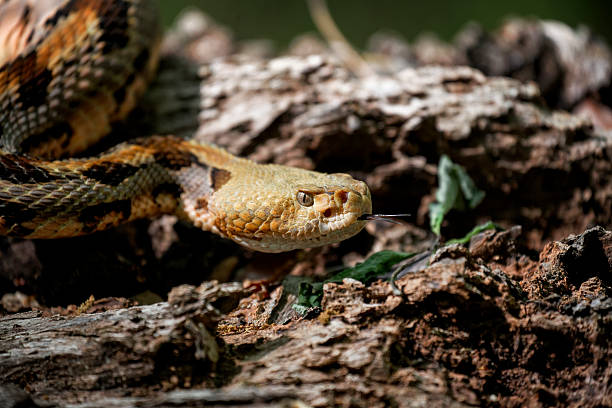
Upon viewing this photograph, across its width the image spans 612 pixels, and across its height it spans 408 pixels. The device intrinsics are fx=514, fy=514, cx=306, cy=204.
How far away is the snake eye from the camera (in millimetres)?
3160

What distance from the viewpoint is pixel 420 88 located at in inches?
171

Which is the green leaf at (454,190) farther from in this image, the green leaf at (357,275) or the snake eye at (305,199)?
the snake eye at (305,199)

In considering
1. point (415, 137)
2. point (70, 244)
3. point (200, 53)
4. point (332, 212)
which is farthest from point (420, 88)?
point (200, 53)

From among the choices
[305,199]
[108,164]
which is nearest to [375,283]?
[305,199]

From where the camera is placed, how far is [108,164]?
11.2 feet

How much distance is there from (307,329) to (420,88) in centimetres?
263

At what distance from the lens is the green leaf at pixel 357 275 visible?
2.80m

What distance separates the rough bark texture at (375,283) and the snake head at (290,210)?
341mm

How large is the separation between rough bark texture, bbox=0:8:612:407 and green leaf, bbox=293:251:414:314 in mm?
108

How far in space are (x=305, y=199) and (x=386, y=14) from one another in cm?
983

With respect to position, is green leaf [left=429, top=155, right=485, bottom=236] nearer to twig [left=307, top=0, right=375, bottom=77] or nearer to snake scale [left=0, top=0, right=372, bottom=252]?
snake scale [left=0, top=0, right=372, bottom=252]

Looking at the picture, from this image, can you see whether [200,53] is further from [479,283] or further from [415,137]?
[479,283]

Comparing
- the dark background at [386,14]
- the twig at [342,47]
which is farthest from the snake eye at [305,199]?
the dark background at [386,14]

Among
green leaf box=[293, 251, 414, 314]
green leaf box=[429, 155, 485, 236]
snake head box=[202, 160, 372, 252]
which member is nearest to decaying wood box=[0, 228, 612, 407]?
green leaf box=[293, 251, 414, 314]
